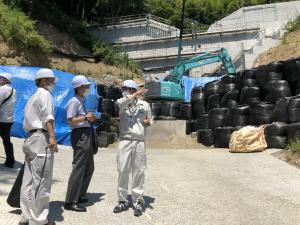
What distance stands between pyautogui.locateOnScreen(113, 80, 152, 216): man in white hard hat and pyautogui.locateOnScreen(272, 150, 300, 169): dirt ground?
4.81 metres

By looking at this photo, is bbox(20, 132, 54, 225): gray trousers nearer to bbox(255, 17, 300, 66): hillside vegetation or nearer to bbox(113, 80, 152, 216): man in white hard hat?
bbox(113, 80, 152, 216): man in white hard hat

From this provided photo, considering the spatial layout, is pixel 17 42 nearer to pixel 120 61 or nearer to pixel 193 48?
pixel 120 61

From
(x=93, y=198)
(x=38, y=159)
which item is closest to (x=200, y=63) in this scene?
(x=93, y=198)

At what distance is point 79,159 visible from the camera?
5.67 m

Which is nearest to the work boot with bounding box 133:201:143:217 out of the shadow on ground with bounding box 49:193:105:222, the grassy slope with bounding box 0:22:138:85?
the shadow on ground with bounding box 49:193:105:222

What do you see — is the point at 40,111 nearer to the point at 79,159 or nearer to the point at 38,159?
the point at 38,159

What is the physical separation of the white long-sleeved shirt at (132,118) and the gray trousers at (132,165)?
9cm

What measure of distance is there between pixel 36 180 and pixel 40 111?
74 centimetres

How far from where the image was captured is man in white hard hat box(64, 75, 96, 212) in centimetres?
567

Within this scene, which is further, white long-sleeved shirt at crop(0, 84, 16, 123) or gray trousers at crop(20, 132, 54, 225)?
white long-sleeved shirt at crop(0, 84, 16, 123)

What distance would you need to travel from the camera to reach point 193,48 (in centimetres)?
3303

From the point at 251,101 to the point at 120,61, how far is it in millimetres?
18862

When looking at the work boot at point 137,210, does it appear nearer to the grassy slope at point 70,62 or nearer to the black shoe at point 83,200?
the black shoe at point 83,200

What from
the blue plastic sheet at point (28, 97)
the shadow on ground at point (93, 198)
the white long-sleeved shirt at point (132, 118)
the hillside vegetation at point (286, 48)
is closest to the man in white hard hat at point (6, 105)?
the shadow on ground at point (93, 198)
